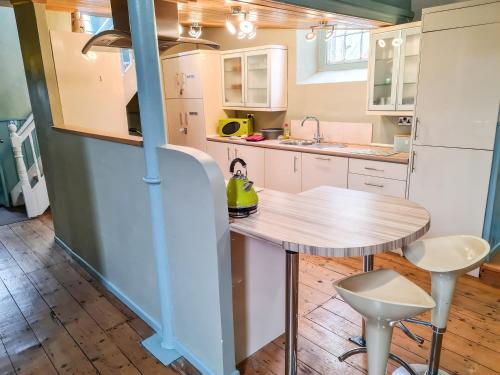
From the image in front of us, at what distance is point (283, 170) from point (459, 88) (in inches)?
71.9

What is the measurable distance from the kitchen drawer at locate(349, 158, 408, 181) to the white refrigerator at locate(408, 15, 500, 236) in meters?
0.09

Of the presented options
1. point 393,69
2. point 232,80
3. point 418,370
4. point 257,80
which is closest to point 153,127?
point 418,370

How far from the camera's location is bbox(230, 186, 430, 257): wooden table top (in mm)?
1340

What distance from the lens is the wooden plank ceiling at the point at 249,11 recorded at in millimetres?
2561

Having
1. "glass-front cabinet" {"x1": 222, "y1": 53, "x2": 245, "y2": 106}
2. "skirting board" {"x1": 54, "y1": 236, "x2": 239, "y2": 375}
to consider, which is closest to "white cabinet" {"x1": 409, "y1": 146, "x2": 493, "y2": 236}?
"skirting board" {"x1": 54, "y1": 236, "x2": 239, "y2": 375}

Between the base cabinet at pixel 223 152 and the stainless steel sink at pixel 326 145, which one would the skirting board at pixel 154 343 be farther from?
the stainless steel sink at pixel 326 145

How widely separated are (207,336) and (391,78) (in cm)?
273

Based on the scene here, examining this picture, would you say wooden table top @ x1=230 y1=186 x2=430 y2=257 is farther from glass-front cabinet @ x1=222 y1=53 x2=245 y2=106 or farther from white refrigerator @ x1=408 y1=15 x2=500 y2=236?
glass-front cabinet @ x1=222 y1=53 x2=245 y2=106

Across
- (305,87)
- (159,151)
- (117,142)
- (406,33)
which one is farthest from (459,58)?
(117,142)

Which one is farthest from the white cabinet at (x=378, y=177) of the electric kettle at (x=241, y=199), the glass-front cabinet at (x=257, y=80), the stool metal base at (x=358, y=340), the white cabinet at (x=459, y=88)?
the electric kettle at (x=241, y=199)

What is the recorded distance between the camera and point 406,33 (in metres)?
3.07

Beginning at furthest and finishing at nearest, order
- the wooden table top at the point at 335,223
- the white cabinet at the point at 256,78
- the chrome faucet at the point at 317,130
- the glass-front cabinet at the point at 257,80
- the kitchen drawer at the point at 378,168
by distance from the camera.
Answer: the glass-front cabinet at the point at 257,80 < the white cabinet at the point at 256,78 < the chrome faucet at the point at 317,130 < the kitchen drawer at the point at 378,168 < the wooden table top at the point at 335,223

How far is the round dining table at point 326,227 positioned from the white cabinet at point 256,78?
2676mm

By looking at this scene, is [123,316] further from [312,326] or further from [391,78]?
[391,78]
